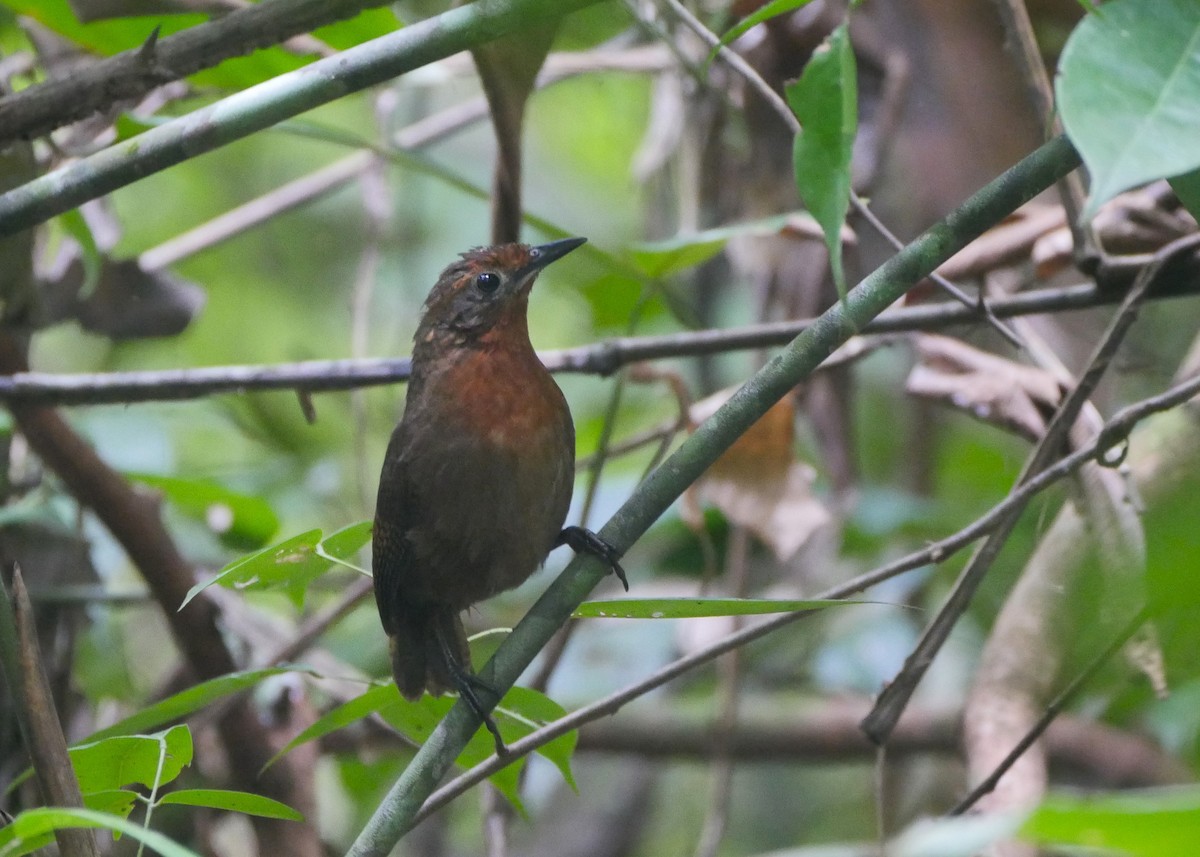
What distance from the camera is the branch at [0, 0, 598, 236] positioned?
1.74 m

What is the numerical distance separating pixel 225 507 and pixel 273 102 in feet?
6.94

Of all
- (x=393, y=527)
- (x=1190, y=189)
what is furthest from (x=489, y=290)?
(x=1190, y=189)

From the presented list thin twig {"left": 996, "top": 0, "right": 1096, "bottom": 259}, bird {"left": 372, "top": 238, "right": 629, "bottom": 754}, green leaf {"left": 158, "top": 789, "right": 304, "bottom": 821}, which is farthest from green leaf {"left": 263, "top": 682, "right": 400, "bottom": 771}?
thin twig {"left": 996, "top": 0, "right": 1096, "bottom": 259}

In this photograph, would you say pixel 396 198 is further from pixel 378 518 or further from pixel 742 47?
pixel 378 518

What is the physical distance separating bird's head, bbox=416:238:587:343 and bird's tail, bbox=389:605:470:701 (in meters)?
0.63

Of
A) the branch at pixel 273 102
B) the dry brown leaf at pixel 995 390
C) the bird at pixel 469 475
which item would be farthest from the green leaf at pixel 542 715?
the dry brown leaf at pixel 995 390

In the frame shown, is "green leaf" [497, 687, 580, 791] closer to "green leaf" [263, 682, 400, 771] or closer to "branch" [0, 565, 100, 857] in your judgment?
"green leaf" [263, 682, 400, 771]

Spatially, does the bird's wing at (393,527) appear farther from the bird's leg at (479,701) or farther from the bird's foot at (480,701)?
the bird's foot at (480,701)

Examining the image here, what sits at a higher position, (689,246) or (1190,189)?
(1190,189)

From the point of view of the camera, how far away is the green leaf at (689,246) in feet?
8.52

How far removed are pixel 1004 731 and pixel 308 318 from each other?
4.66m

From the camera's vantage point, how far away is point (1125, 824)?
615 millimetres

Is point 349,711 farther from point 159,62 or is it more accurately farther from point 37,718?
point 159,62

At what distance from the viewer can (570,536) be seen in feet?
8.55
